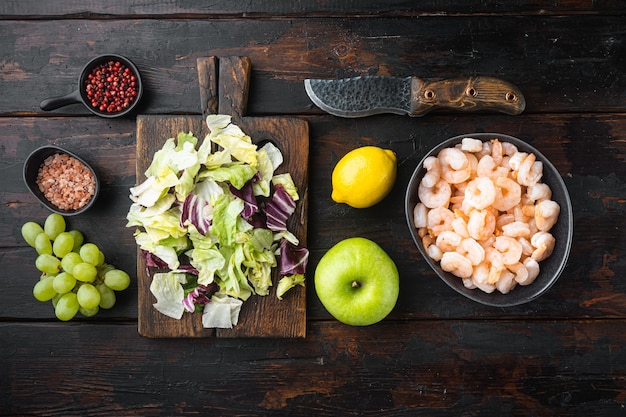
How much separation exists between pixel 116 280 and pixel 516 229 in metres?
1.10

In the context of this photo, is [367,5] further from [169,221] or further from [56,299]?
[56,299]

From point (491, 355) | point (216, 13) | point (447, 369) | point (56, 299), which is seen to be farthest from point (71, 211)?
point (491, 355)

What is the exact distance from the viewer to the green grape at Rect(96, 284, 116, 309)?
5.43 ft

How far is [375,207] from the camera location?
1698mm

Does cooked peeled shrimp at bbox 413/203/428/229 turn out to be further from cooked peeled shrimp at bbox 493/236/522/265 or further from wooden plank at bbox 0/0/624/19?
wooden plank at bbox 0/0/624/19

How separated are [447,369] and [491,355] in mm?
135

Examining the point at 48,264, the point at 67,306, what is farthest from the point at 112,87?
the point at 67,306

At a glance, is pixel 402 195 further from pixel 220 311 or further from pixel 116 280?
pixel 116 280

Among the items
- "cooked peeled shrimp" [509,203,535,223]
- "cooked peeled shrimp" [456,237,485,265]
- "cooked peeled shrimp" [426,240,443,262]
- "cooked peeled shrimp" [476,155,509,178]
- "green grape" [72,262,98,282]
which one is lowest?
"green grape" [72,262,98,282]

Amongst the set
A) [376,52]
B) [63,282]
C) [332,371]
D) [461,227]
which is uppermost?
[376,52]

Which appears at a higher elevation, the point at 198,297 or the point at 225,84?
the point at 225,84

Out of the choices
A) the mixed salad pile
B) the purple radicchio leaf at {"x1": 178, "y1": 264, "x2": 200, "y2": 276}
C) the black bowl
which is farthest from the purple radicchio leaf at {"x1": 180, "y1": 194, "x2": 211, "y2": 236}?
the black bowl

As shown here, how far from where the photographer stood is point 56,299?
1659mm

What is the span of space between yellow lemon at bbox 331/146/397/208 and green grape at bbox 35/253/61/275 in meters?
0.79
